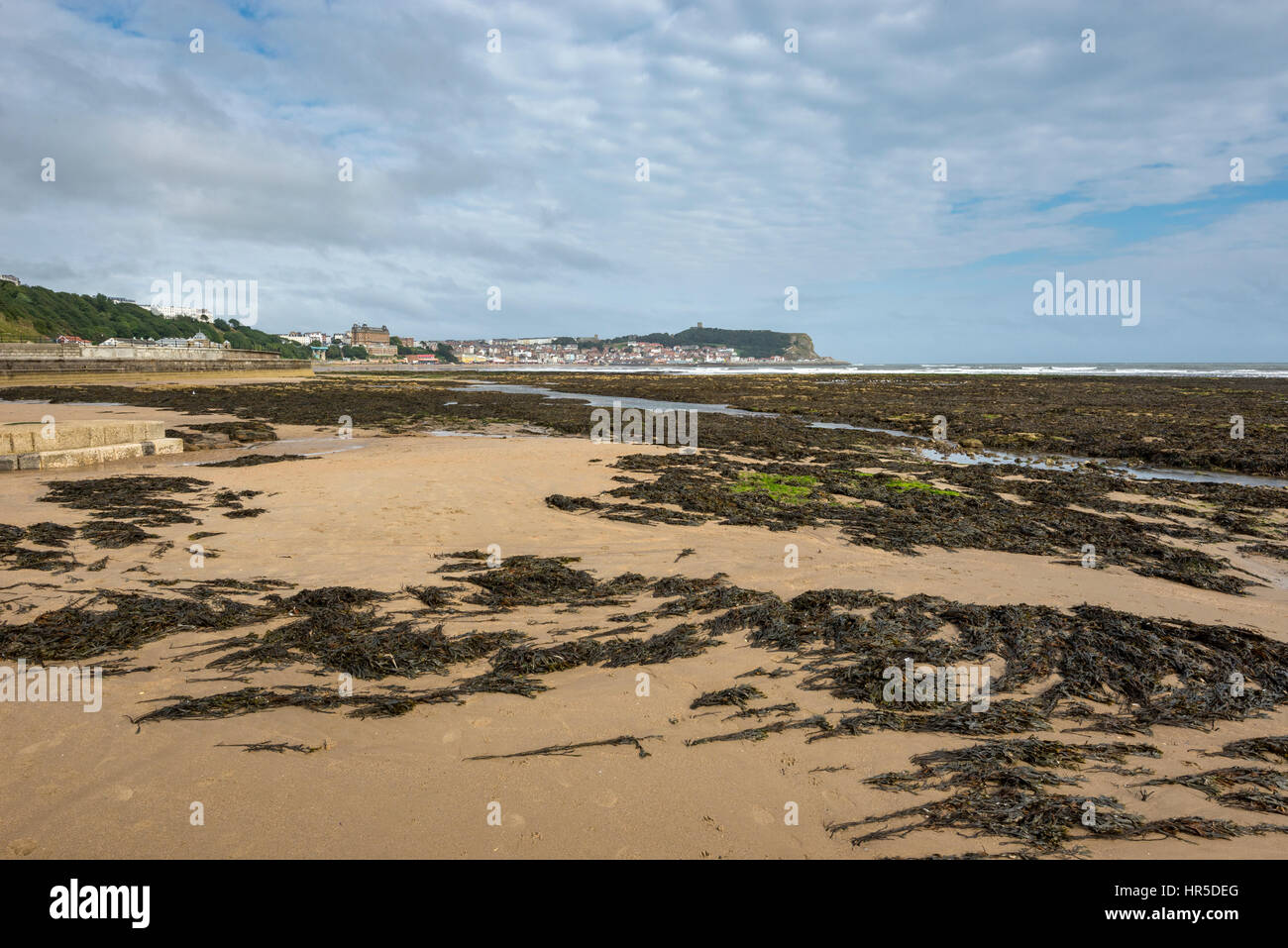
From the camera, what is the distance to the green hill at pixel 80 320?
63438 mm

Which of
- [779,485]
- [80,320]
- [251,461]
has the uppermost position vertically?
[80,320]

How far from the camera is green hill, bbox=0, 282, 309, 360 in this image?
6344cm

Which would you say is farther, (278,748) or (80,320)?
(80,320)

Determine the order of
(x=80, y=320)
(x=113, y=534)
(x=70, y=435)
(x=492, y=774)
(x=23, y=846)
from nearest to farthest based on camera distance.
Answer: (x=23, y=846) → (x=492, y=774) → (x=113, y=534) → (x=70, y=435) → (x=80, y=320)

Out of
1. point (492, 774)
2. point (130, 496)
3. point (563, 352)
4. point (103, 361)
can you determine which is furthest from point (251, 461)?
point (563, 352)

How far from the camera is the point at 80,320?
8444 cm

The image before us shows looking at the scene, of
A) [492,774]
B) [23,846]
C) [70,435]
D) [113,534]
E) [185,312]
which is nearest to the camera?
[23,846]

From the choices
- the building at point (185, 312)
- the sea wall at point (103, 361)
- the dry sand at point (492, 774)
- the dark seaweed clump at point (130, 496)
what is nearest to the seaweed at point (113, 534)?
the dark seaweed clump at point (130, 496)

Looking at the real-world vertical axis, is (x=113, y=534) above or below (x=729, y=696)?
above

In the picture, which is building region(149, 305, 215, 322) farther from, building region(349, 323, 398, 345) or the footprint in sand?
the footprint in sand

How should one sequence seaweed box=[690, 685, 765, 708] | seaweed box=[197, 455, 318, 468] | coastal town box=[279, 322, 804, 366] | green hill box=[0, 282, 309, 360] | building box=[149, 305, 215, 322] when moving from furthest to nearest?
coastal town box=[279, 322, 804, 366] → building box=[149, 305, 215, 322] → green hill box=[0, 282, 309, 360] → seaweed box=[197, 455, 318, 468] → seaweed box=[690, 685, 765, 708]

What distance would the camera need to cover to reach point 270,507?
866cm

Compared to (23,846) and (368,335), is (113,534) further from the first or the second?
(368,335)

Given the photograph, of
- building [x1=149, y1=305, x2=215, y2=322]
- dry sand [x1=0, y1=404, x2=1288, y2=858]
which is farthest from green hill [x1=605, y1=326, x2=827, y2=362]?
dry sand [x1=0, y1=404, x2=1288, y2=858]
